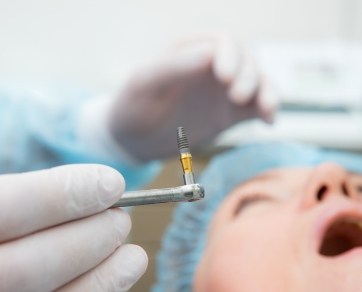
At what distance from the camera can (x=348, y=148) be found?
1805 millimetres

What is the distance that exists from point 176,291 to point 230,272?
0.80 ft

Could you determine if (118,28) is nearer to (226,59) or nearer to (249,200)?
(226,59)

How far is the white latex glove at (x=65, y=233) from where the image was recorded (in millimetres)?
570

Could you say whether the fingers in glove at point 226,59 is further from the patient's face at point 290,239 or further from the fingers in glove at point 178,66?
the patient's face at point 290,239

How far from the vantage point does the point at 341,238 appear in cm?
96

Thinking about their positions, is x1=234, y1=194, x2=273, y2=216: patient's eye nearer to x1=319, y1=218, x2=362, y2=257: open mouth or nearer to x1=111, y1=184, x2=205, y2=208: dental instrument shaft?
x1=319, y1=218, x2=362, y2=257: open mouth

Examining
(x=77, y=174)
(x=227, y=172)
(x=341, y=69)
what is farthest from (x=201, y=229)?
(x=341, y=69)

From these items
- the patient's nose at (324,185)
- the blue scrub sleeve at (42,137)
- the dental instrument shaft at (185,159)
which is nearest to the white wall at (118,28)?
the blue scrub sleeve at (42,137)

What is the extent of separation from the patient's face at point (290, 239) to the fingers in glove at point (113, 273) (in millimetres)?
256

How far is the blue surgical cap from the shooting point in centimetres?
110

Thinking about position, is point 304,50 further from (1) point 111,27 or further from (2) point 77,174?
(2) point 77,174

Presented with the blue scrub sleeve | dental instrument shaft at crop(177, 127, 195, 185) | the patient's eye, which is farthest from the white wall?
dental instrument shaft at crop(177, 127, 195, 185)

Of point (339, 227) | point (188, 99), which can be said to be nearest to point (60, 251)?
point (339, 227)

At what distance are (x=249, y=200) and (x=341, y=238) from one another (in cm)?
20
